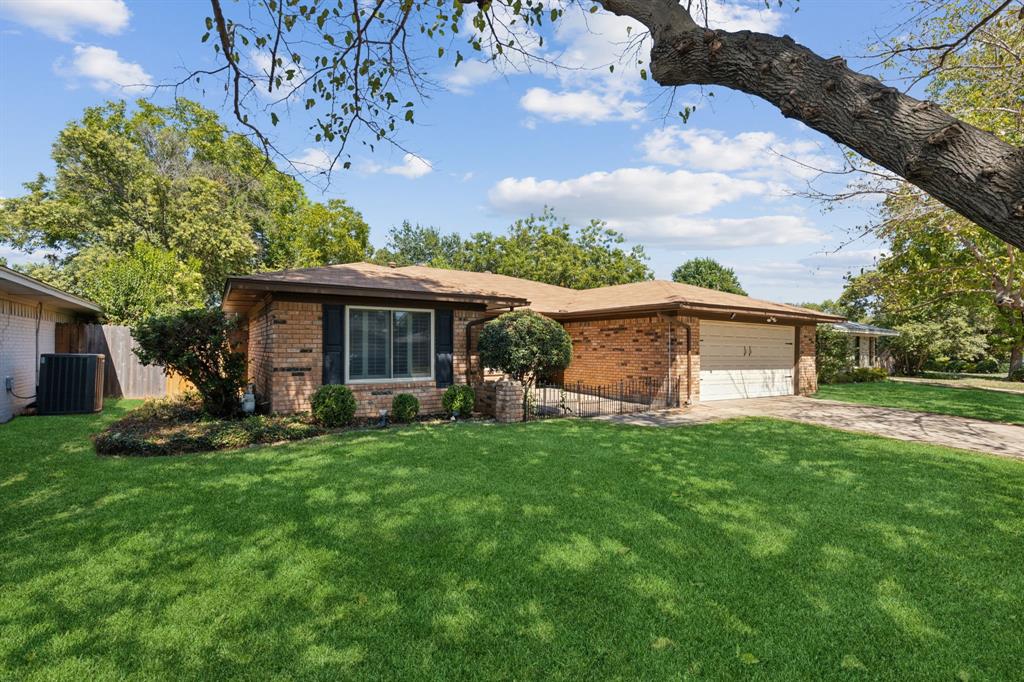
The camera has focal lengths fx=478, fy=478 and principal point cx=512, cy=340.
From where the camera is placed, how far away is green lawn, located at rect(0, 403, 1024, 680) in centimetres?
→ 249

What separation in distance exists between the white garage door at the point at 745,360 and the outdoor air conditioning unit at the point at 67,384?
1486cm

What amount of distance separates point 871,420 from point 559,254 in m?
23.5

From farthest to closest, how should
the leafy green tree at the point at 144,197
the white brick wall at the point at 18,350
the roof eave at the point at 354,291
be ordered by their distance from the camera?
the leafy green tree at the point at 144,197 → the white brick wall at the point at 18,350 → the roof eave at the point at 354,291

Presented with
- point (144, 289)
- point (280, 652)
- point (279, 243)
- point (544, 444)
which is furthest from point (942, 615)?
point (279, 243)

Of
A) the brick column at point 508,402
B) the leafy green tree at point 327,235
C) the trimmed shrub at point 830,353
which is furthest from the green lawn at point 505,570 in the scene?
the leafy green tree at point 327,235

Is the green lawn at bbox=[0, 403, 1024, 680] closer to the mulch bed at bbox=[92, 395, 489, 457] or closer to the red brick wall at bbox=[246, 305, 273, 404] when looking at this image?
the mulch bed at bbox=[92, 395, 489, 457]

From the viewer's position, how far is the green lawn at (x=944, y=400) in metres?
11.7

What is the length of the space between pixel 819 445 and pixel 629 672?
6.76m

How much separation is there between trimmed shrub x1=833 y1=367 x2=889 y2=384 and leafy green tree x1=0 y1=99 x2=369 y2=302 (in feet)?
88.1

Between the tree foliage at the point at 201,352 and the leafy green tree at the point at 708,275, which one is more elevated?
the leafy green tree at the point at 708,275

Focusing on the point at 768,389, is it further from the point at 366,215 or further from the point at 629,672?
the point at 366,215

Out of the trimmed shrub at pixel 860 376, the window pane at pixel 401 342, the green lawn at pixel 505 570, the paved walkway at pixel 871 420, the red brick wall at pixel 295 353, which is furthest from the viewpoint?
the trimmed shrub at pixel 860 376

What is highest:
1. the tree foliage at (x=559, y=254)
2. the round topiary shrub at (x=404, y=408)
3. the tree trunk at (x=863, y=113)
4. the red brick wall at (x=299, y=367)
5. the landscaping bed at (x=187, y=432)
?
the tree foliage at (x=559, y=254)

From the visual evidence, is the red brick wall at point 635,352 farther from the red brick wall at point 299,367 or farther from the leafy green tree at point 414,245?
the leafy green tree at point 414,245
